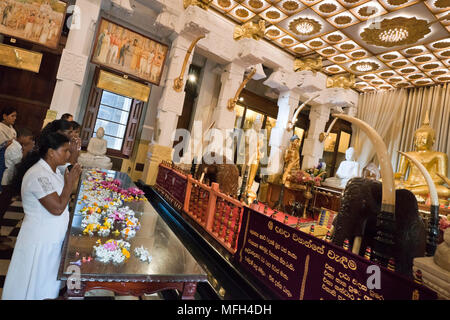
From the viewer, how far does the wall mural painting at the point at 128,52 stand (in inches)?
226

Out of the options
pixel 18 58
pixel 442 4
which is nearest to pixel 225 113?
pixel 18 58

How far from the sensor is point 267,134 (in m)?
9.96

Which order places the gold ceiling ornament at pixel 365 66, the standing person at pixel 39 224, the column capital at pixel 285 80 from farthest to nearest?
A: the column capital at pixel 285 80
the gold ceiling ornament at pixel 365 66
the standing person at pixel 39 224

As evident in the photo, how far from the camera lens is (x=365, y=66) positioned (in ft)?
27.1

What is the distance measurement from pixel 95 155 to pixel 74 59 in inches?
89.4

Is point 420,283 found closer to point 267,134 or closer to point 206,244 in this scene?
point 206,244

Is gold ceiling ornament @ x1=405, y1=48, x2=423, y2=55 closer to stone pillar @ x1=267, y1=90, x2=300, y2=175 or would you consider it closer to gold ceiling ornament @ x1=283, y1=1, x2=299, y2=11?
stone pillar @ x1=267, y1=90, x2=300, y2=175

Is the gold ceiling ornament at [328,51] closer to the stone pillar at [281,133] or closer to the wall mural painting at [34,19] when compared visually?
the stone pillar at [281,133]

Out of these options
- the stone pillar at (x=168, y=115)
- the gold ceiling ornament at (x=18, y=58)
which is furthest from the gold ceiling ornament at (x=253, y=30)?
the gold ceiling ornament at (x=18, y=58)

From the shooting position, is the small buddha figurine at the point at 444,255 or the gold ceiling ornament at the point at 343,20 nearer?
the small buddha figurine at the point at 444,255

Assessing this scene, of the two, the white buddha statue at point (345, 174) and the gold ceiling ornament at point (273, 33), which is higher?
the gold ceiling ornament at point (273, 33)

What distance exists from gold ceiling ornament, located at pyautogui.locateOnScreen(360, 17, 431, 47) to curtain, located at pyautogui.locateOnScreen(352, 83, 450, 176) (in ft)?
11.4
